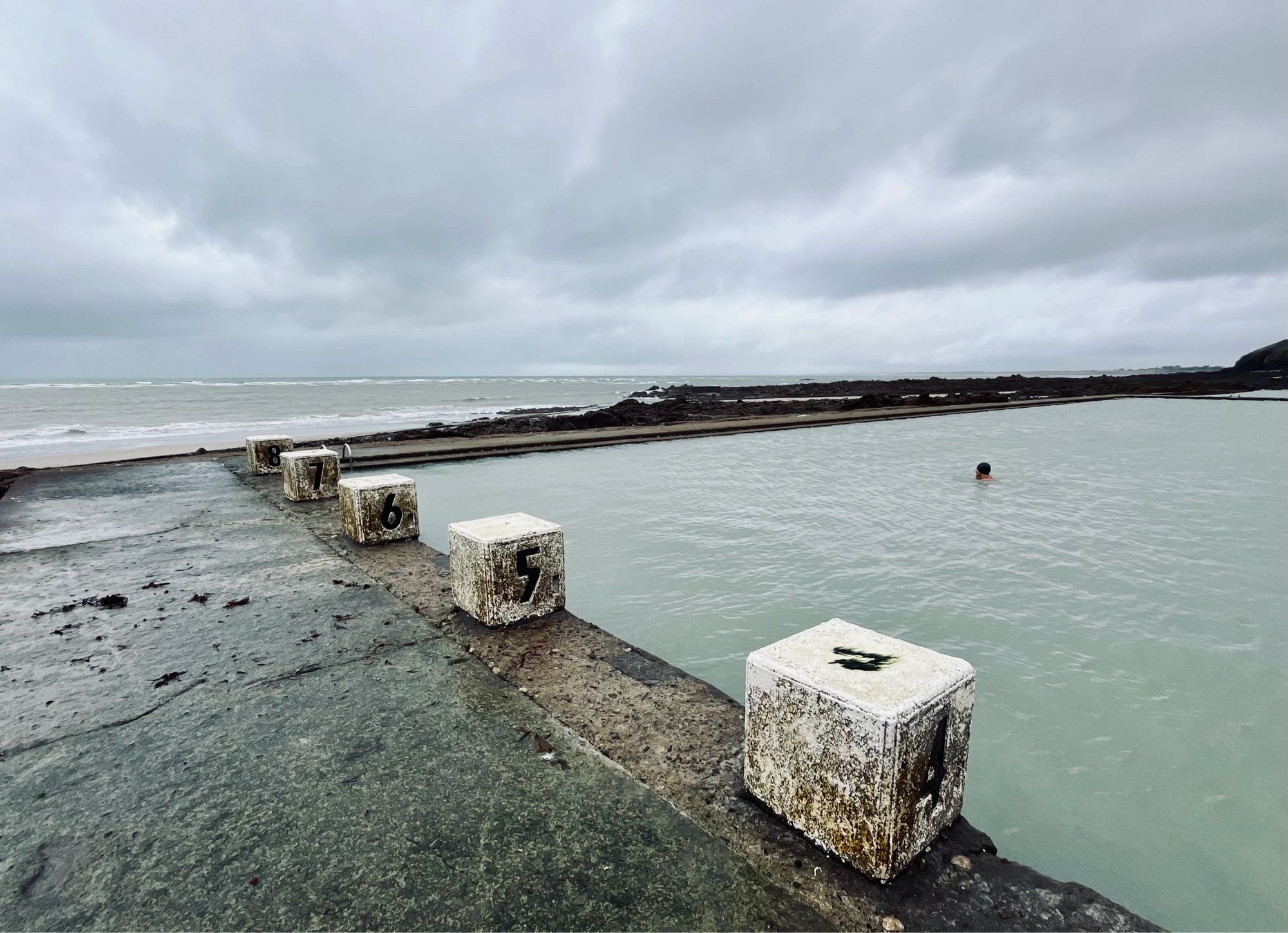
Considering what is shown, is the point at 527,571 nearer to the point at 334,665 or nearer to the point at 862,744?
the point at 334,665

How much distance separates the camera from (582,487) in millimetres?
10070

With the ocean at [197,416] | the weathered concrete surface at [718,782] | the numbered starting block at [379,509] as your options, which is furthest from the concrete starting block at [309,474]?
the ocean at [197,416]

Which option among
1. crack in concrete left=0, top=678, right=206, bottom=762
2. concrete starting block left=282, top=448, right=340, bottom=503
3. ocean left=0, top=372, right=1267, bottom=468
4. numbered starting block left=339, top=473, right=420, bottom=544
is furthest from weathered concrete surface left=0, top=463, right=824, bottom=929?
ocean left=0, top=372, right=1267, bottom=468

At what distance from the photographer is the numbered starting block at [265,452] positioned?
8930 millimetres

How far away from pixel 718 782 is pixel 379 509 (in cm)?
413

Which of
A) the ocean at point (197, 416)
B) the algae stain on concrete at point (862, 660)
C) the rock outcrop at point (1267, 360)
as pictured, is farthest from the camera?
the rock outcrop at point (1267, 360)

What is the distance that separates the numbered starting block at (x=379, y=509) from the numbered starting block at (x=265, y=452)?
14.7 feet

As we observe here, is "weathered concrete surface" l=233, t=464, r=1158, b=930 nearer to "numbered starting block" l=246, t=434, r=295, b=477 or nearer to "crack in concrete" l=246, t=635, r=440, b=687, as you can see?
"crack in concrete" l=246, t=635, r=440, b=687

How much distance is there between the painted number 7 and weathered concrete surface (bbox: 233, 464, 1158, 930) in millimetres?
196

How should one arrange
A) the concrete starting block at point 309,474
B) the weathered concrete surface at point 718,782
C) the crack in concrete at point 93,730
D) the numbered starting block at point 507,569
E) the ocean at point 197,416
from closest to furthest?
1. the weathered concrete surface at point 718,782
2. the crack in concrete at point 93,730
3. the numbered starting block at point 507,569
4. the concrete starting block at point 309,474
5. the ocean at point 197,416

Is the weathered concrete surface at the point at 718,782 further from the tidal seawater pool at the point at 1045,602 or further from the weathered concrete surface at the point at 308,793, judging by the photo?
the tidal seawater pool at the point at 1045,602

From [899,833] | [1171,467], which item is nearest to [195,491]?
[899,833]

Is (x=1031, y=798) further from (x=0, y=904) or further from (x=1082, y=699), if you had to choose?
(x=0, y=904)

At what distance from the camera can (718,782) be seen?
2.20 metres
